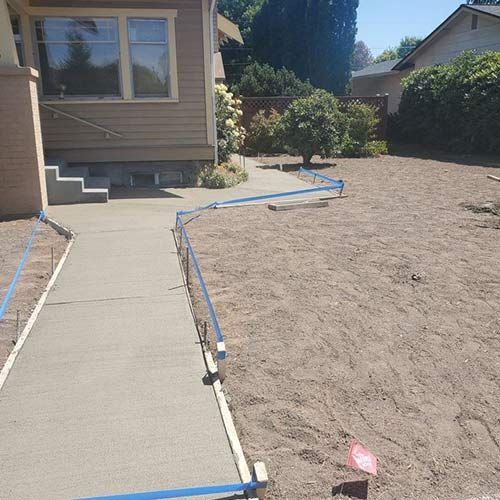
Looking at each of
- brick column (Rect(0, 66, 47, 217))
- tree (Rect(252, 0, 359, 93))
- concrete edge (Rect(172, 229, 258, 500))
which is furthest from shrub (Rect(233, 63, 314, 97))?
concrete edge (Rect(172, 229, 258, 500))

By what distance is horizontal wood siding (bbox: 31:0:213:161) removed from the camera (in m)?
10.3

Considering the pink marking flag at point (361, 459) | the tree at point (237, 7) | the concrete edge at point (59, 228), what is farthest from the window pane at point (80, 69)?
the tree at point (237, 7)

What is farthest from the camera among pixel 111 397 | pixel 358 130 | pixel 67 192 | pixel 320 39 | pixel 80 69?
pixel 320 39

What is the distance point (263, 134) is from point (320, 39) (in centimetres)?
2000

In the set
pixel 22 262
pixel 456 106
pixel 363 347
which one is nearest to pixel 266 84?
pixel 456 106

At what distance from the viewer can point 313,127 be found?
14477mm

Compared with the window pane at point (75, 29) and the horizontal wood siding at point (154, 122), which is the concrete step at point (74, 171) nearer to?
the horizontal wood siding at point (154, 122)

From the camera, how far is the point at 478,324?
4359 mm

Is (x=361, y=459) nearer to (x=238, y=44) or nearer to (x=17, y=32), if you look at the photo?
(x=17, y=32)

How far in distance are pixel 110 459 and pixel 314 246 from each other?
426 cm

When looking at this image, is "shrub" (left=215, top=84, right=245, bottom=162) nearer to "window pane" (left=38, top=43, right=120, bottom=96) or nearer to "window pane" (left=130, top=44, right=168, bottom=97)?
"window pane" (left=130, top=44, right=168, bottom=97)

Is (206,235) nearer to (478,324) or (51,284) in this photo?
(51,284)

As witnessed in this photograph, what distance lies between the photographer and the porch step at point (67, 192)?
889 cm

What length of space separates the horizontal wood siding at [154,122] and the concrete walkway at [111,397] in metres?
5.37
